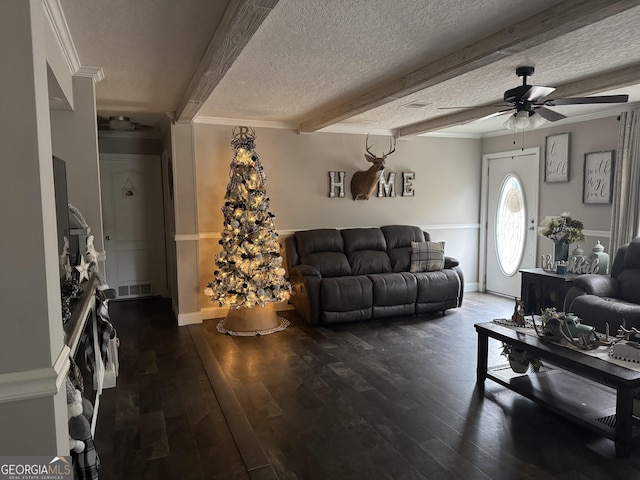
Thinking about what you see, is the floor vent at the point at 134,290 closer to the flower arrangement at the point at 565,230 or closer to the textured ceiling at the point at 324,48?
the textured ceiling at the point at 324,48

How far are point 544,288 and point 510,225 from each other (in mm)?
1684

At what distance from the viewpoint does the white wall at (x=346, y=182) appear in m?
5.18

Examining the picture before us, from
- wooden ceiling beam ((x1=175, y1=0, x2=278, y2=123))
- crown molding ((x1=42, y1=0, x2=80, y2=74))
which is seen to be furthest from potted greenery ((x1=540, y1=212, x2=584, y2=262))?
crown molding ((x1=42, y1=0, x2=80, y2=74))

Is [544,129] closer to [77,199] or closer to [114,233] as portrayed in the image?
[77,199]

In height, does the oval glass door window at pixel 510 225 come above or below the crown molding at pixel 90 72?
below

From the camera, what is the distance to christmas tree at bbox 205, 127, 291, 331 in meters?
4.62

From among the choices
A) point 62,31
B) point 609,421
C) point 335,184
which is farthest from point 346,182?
point 609,421

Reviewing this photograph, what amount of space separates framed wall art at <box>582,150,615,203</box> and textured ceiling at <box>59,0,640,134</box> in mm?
826

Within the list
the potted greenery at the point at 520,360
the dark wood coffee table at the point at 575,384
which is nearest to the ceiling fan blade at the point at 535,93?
the dark wood coffee table at the point at 575,384

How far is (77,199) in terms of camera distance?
3.38 metres

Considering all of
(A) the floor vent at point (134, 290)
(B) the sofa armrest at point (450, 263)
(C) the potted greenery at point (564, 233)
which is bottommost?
(A) the floor vent at point (134, 290)

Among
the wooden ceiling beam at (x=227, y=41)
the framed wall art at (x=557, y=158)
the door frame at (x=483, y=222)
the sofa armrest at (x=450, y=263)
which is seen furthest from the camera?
the door frame at (x=483, y=222)

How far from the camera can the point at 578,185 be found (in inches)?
207

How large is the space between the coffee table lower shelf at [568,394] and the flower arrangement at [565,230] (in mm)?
1969
